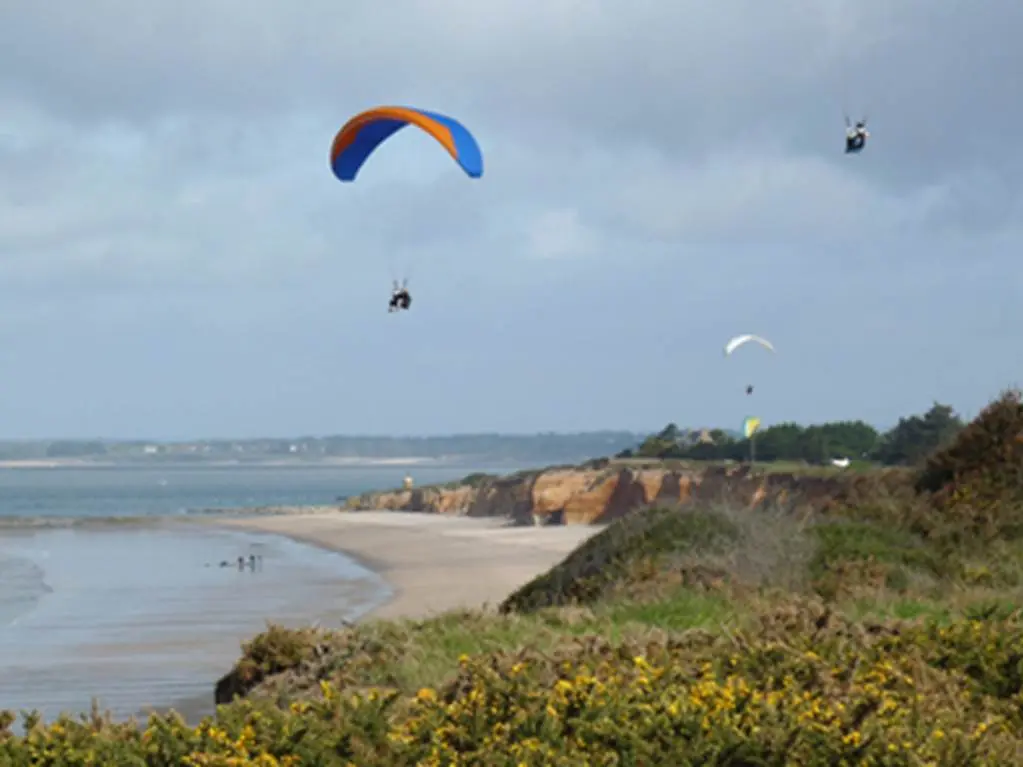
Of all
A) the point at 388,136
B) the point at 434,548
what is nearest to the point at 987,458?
→ the point at 388,136

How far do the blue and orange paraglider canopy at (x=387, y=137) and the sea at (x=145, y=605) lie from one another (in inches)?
287

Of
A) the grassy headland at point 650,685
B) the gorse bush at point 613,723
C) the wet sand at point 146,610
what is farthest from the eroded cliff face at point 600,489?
the gorse bush at point 613,723

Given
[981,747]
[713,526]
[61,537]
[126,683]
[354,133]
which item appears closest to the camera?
[981,747]

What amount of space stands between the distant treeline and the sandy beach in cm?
1360

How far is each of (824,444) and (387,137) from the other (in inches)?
2057

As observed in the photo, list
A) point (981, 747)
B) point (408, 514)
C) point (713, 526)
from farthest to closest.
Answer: point (408, 514), point (713, 526), point (981, 747)

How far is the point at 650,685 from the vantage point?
9.86 m

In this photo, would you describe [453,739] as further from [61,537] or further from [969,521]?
[61,537]

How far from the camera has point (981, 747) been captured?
8.83m

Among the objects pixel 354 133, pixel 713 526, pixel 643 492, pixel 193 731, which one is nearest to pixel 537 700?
pixel 193 731

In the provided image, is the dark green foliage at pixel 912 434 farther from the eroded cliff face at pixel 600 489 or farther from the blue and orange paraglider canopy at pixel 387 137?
the blue and orange paraglider canopy at pixel 387 137

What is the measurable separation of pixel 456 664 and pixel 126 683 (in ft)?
39.4

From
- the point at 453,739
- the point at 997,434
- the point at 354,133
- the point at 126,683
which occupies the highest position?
the point at 354,133

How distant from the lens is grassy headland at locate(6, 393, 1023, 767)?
886cm
